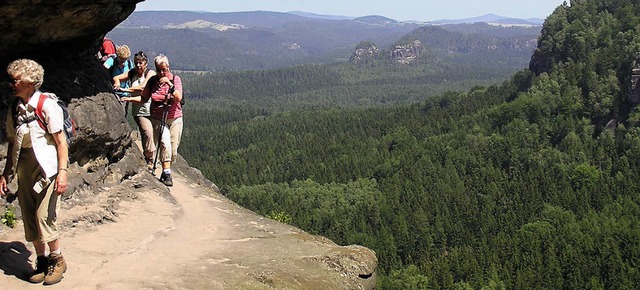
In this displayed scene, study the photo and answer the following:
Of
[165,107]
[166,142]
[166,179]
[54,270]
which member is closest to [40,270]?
[54,270]

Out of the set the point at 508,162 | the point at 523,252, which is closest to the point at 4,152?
the point at 523,252

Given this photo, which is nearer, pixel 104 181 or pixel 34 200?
pixel 34 200

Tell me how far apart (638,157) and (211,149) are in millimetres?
113111

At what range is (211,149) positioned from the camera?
602ft

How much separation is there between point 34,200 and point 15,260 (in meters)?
1.84

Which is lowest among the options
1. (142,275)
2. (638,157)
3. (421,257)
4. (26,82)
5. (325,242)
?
(421,257)

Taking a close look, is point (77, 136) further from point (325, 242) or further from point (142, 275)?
point (325, 242)

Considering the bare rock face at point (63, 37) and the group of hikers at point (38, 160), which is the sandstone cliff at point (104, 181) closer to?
the bare rock face at point (63, 37)

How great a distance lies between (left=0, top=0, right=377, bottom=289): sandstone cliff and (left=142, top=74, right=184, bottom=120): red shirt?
3.22 feet

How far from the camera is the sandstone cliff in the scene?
13.9m

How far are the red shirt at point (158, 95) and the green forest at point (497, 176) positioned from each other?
4137 cm

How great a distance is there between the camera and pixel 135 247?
47.3 feet

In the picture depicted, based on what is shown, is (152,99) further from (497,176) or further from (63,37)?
(497,176)

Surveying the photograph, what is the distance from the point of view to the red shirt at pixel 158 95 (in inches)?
720
